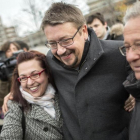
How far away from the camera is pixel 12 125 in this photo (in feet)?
6.18

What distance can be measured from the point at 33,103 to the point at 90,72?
0.79 meters

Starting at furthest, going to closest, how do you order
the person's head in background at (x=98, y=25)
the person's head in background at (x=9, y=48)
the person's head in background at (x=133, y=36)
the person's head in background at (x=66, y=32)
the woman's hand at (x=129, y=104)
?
the person's head in background at (x=98, y=25), the person's head in background at (x=9, y=48), the woman's hand at (x=129, y=104), the person's head in background at (x=66, y=32), the person's head in background at (x=133, y=36)

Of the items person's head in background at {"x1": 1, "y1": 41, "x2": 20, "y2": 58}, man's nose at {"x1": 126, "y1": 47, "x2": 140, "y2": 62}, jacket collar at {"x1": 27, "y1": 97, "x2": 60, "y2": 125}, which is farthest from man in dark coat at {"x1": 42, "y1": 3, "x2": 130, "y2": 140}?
person's head in background at {"x1": 1, "y1": 41, "x2": 20, "y2": 58}

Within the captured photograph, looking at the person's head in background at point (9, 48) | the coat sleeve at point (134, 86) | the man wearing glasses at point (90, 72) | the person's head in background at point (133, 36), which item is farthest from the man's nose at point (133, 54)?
the person's head in background at point (9, 48)

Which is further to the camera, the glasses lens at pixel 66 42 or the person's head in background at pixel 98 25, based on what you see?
A: the person's head in background at pixel 98 25

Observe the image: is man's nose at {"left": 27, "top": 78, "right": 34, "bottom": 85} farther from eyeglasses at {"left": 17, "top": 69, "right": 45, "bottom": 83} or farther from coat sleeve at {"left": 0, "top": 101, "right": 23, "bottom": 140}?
coat sleeve at {"left": 0, "top": 101, "right": 23, "bottom": 140}

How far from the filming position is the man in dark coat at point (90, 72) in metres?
1.80

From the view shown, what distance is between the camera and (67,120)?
80.4 inches

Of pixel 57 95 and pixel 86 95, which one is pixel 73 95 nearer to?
pixel 86 95

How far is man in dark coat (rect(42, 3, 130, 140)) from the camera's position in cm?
180

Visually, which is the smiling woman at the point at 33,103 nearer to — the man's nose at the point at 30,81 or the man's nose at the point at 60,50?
the man's nose at the point at 30,81

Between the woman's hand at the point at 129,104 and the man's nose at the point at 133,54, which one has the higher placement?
the man's nose at the point at 133,54

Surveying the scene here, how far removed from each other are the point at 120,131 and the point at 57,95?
86cm

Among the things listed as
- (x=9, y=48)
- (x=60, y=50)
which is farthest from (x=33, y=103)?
(x=9, y=48)
